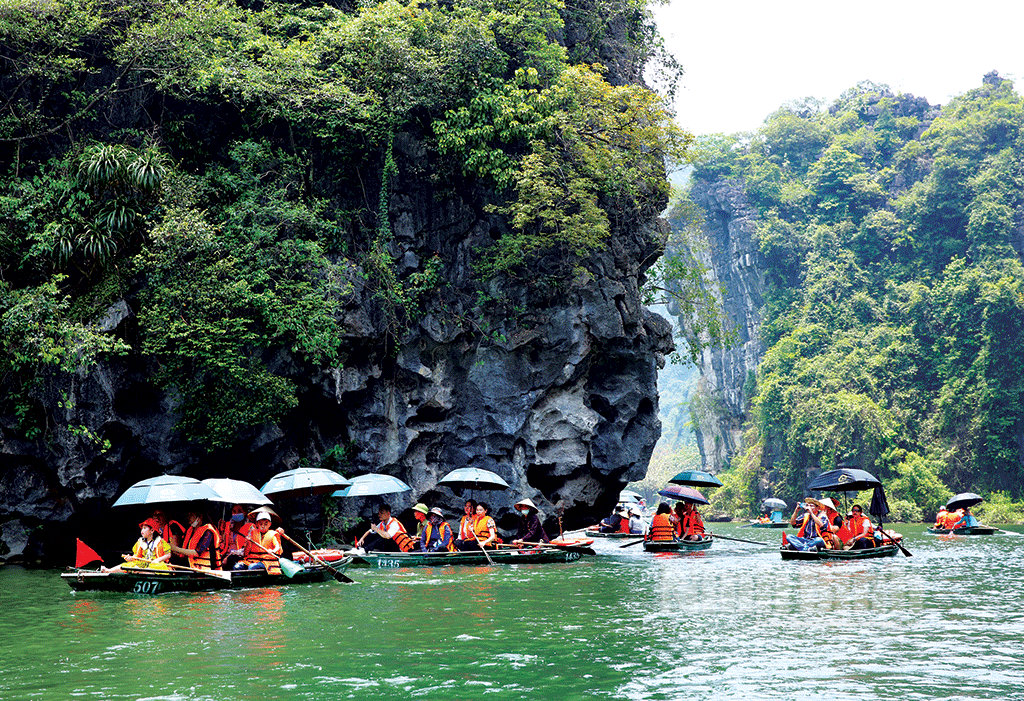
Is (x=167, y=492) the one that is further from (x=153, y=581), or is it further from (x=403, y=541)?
(x=403, y=541)

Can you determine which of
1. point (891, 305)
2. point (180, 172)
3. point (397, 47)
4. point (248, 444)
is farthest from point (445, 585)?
point (891, 305)

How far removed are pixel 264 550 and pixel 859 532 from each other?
11.7 meters

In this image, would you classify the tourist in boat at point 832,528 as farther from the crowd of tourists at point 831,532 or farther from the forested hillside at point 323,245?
the forested hillside at point 323,245

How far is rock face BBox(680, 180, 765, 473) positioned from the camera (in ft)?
157

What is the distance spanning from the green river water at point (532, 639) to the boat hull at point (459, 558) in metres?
1.67

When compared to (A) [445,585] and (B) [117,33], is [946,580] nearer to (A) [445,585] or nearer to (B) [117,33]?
(A) [445,585]

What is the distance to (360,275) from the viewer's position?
19.7 m

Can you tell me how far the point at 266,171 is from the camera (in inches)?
765

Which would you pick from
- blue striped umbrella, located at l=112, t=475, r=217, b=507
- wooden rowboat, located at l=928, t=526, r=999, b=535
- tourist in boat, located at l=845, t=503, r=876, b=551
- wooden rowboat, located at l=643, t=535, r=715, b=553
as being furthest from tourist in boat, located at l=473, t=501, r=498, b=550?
wooden rowboat, located at l=928, t=526, r=999, b=535

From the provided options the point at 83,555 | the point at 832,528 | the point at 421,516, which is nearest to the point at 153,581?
the point at 83,555

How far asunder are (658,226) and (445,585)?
46.1 feet

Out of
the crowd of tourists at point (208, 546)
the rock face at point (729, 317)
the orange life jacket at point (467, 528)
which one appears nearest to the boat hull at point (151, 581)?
the crowd of tourists at point (208, 546)

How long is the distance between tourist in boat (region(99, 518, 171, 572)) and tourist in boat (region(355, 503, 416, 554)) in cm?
456

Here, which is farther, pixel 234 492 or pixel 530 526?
pixel 530 526
